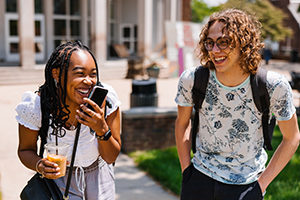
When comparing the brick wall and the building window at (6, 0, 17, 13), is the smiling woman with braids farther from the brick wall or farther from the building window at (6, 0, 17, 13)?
the building window at (6, 0, 17, 13)

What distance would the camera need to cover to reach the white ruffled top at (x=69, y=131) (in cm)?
215

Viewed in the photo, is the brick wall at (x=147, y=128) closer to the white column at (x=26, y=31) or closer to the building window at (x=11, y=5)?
the white column at (x=26, y=31)

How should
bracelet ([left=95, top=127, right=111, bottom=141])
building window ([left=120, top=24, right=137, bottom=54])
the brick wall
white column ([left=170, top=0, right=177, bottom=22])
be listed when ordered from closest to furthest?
bracelet ([left=95, top=127, right=111, bottom=141]), the brick wall, white column ([left=170, top=0, right=177, bottom=22]), building window ([left=120, top=24, right=137, bottom=54])

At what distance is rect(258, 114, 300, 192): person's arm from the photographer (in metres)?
2.29

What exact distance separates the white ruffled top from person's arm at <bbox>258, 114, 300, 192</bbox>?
0.99 meters

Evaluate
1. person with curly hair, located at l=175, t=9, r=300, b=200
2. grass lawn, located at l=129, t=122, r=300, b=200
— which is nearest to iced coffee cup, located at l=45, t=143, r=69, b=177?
person with curly hair, located at l=175, t=9, r=300, b=200

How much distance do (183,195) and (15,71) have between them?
1441 cm

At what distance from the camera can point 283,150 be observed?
2.32 m

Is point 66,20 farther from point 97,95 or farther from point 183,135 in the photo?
point 97,95

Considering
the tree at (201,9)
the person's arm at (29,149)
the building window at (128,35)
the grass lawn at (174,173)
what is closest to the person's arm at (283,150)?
the person's arm at (29,149)

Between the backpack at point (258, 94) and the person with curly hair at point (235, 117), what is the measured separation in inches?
1.1

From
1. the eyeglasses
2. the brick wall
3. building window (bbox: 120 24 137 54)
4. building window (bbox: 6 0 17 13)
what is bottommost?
the brick wall

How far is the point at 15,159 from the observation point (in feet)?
19.3

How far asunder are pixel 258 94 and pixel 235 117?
7.6 inches
